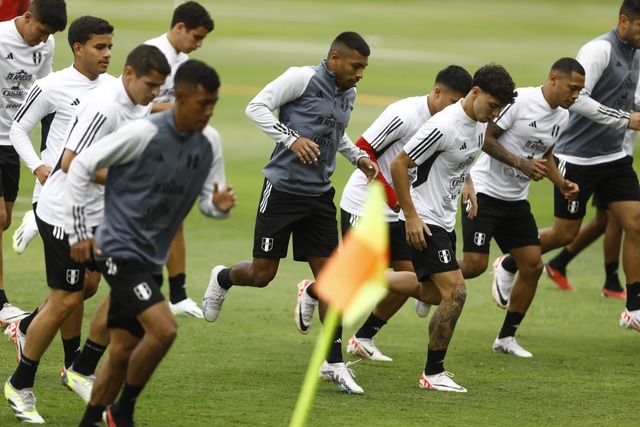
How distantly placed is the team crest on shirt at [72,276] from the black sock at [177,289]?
370 centimetres

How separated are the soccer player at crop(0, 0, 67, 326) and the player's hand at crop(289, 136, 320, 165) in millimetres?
2401

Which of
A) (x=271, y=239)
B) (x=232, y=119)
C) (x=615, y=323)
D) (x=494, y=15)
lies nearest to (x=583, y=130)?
(x=615, y=323)

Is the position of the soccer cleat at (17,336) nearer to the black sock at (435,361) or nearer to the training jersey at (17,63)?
the training jersey at (17,63)

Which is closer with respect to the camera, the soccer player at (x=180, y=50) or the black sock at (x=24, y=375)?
the black sock at (x=24, y=375)

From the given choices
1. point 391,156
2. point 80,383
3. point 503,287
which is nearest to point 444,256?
point 391,156

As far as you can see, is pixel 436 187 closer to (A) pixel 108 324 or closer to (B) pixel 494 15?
(A) pixel 108 324

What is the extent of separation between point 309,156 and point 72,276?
6.60 ft

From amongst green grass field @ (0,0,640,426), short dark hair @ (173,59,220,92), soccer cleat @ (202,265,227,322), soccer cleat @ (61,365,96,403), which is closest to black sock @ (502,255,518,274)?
green grass field @ (0,0,640,426)

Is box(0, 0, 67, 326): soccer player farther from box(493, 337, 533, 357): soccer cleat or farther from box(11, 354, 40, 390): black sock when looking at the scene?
box(493, 337, 533, 357): soccer cleat

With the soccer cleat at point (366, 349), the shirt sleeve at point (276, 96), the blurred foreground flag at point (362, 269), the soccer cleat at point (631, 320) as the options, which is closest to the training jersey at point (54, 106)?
the shirt sleeve at point (276, 96)

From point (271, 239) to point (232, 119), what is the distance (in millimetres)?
15057

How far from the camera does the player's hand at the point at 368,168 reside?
8.95 m

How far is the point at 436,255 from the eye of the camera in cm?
866

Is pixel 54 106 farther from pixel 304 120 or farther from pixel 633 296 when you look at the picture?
pixel 633 296
